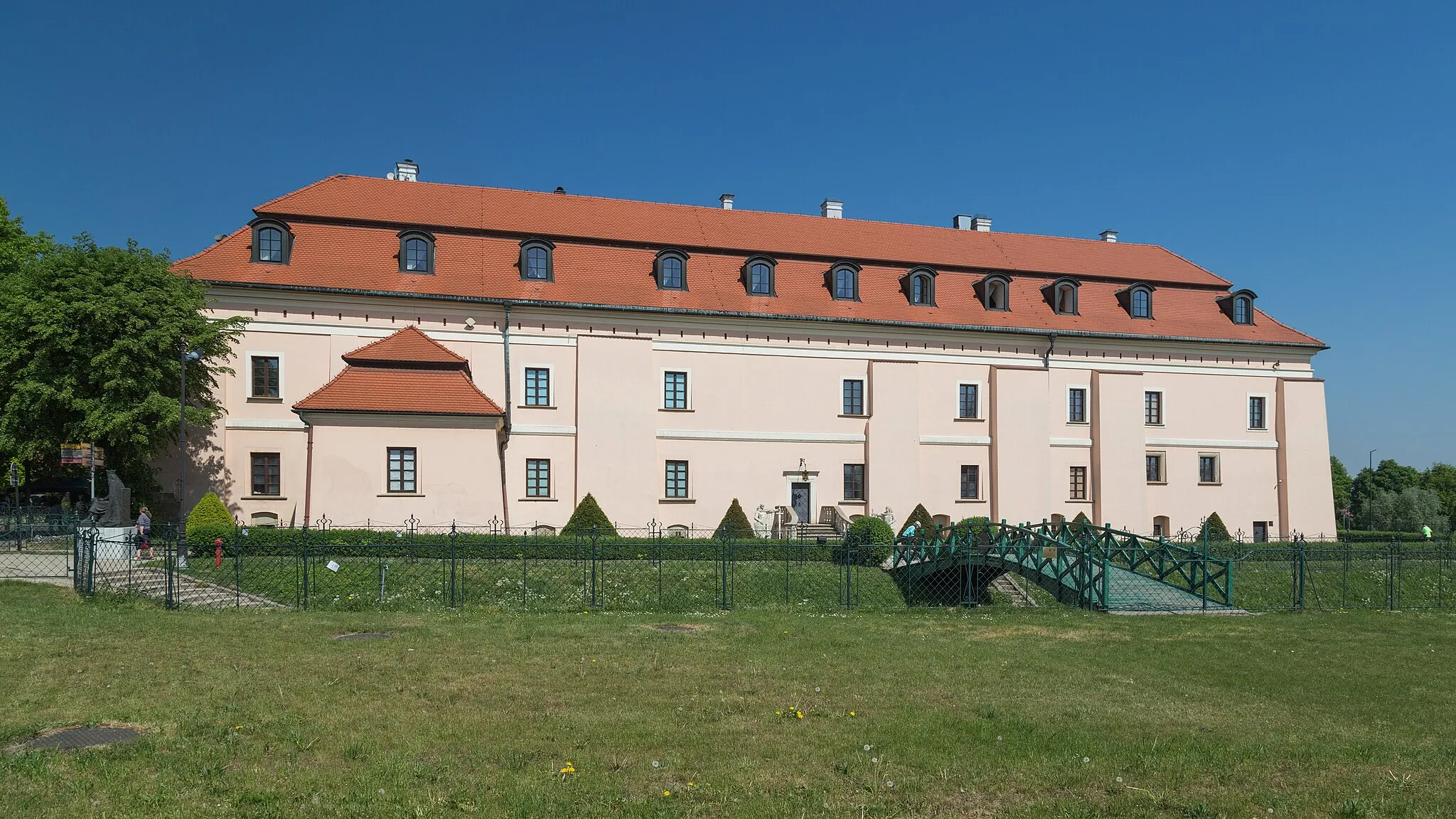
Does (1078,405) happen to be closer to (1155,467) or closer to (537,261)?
(1155,467)

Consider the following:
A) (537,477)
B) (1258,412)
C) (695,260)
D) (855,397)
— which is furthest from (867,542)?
(1258,412)

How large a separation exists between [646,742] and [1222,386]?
123 ft

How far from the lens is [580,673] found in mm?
11312

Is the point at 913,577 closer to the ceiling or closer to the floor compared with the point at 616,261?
closer to the floor

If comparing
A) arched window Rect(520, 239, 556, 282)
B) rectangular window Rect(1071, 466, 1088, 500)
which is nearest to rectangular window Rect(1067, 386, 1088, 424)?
rectangular window Rect(1071, 466, 1088, 500)

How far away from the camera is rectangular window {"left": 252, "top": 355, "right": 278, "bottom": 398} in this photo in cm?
3047

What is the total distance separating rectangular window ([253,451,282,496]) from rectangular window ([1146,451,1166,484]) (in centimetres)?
3178

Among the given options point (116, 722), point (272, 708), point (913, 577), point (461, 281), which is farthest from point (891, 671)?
point (461, 281)

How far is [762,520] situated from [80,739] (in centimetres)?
→ 2660

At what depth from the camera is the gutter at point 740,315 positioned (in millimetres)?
30391

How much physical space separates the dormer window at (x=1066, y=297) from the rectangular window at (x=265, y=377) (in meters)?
28.2

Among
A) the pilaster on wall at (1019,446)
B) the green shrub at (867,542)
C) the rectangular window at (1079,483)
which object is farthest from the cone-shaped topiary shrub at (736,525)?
the rectangular window at (1079,483)

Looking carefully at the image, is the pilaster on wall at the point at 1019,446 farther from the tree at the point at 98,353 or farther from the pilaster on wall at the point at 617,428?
the tree at the point at 98,353

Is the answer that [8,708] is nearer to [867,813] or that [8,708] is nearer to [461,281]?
[867,813]
